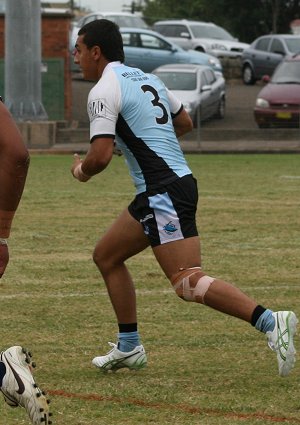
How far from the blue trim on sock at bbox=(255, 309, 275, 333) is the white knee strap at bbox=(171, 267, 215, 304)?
0.33 m

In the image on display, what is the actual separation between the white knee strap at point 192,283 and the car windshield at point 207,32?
4185 cm

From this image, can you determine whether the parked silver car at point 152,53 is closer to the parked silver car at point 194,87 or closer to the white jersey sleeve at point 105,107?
the parked silver car at point 194,87

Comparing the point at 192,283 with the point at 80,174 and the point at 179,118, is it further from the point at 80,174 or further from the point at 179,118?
the point at 179,118

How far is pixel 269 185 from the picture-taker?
20.0m

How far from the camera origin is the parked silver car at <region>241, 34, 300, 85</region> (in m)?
45.8

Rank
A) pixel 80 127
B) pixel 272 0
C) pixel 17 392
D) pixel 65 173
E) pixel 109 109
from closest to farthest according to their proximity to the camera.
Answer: pixel 17 392, pixel 109 109, pixel 65 173, pixel 80 127, pixel 272 0

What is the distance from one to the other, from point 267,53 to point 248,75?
4.75 feet

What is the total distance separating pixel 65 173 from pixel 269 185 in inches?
155

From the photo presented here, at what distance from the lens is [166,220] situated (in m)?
7.48

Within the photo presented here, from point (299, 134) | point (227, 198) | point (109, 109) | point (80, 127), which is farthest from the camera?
point (80, 127)

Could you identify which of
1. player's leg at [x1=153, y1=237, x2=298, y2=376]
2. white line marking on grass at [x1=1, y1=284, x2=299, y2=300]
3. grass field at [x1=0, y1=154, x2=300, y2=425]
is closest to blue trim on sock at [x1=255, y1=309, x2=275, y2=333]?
player's leg at [x1=153, y1=237, x2=298, y2=376]

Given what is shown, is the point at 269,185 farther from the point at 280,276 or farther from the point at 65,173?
the point at 280,276

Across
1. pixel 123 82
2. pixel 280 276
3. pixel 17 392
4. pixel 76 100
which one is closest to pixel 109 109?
pixel 123 82

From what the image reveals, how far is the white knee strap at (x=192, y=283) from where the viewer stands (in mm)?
7398
